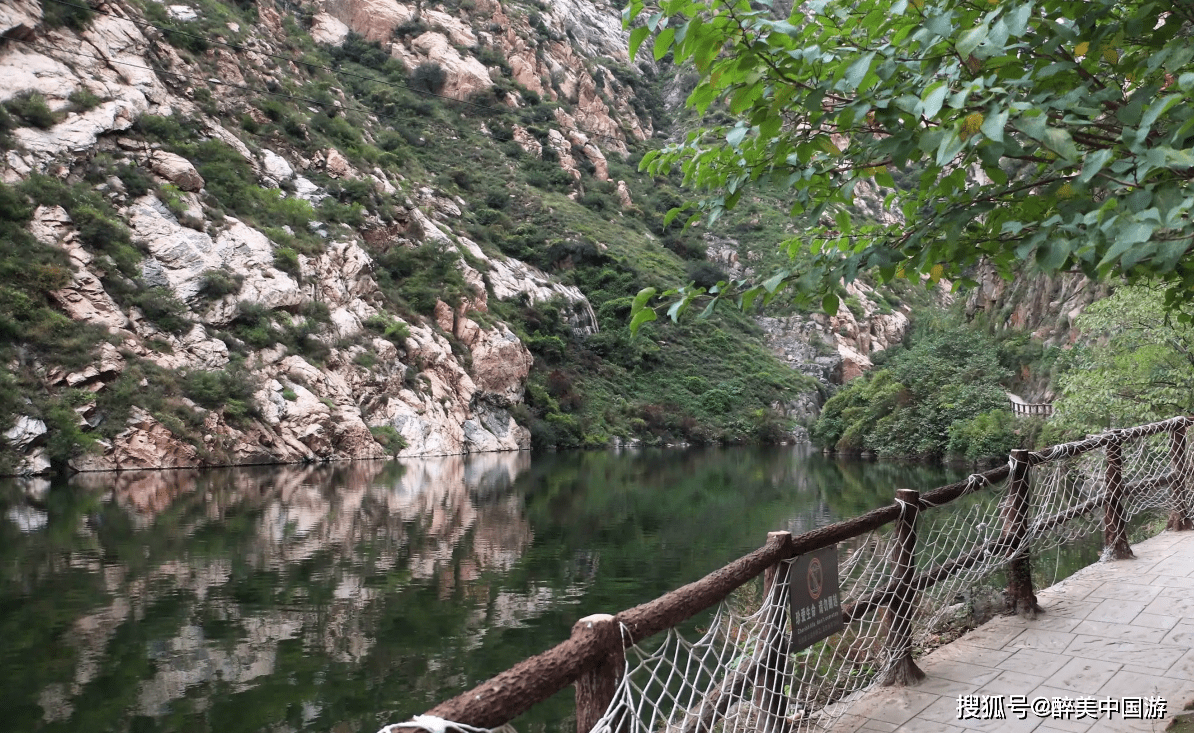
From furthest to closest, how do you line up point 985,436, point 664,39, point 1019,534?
point 985,436 < point 1019,534 < point 664,39

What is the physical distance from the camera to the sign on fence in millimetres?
3330

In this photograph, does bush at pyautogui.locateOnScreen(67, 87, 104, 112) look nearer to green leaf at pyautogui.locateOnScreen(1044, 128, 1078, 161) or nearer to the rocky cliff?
the rocky cliff

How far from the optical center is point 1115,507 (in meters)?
6.43

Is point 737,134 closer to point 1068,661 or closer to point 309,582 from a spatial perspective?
point 1068,661

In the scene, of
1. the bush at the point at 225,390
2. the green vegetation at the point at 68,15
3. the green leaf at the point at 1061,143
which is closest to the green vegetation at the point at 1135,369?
the green leaf at the point at 1061,143

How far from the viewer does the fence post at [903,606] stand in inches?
159

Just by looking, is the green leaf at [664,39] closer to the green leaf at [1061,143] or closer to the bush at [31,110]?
the green leaf at [1061,143]

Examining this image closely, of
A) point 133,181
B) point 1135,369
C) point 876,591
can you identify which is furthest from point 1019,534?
point 133,181

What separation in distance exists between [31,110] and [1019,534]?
104 feet

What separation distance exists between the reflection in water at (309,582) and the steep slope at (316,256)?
4.97 meters

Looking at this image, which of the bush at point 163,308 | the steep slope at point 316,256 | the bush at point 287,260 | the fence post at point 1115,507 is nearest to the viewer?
the fence post at point 1115,507

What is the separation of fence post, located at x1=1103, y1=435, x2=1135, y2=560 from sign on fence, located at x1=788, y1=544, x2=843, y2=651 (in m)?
4.02

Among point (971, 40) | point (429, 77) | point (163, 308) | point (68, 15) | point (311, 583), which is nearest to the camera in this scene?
point (971, 40)

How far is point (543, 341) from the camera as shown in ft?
145
